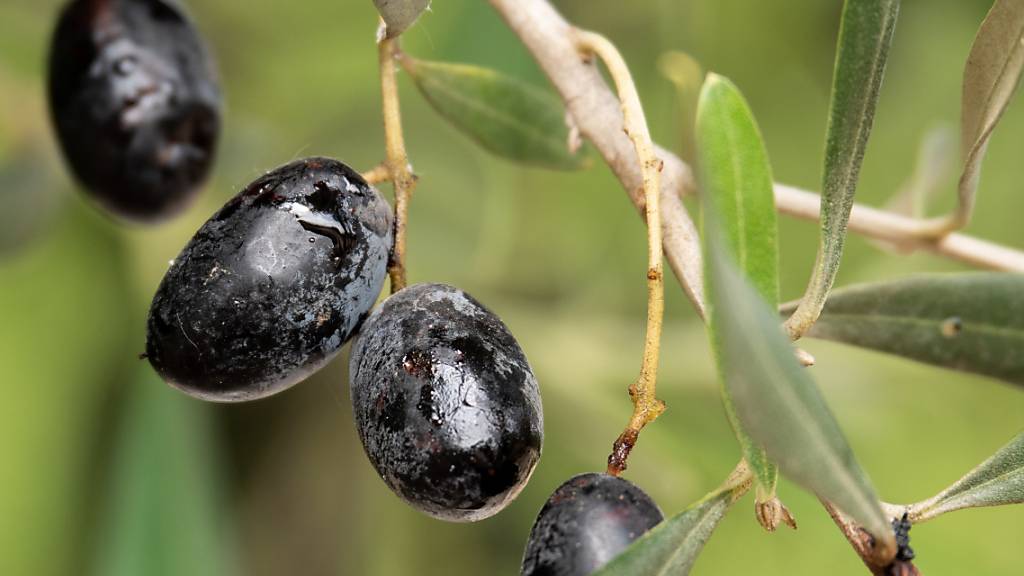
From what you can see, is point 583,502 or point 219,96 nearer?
point 583,502

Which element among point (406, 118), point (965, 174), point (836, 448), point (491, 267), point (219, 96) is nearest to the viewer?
point (836, 448)

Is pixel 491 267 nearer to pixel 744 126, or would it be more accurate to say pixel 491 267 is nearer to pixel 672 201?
pixel 672 201

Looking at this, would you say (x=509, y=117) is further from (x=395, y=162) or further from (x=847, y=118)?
(x=847, y=118)

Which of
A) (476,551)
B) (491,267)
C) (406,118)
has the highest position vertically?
(406,118)

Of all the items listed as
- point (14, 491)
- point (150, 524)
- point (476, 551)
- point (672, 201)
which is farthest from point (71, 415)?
point (672, 201)

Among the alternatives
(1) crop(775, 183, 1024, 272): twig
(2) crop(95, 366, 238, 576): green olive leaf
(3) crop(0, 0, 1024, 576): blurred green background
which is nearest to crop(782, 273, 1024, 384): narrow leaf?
(1) crop(775, 183, 1024, 272): twig

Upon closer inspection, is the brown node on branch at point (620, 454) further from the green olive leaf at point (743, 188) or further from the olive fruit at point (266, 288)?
the olive fruit at point (266, 288)

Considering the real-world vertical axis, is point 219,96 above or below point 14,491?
above

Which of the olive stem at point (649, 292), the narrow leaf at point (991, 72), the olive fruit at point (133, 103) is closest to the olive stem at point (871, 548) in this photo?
the olive stem at point (649, 292)
